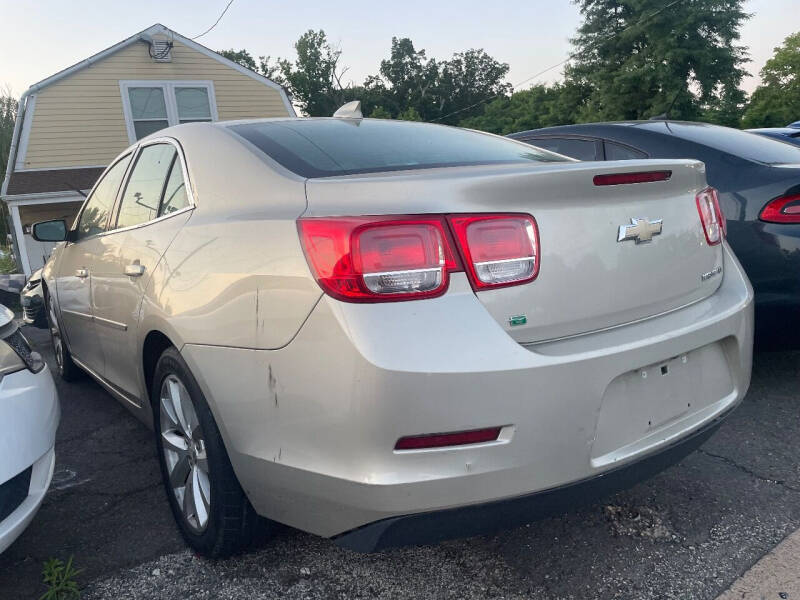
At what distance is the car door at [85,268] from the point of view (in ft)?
11.4

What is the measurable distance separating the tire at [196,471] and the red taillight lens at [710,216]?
1782 mm

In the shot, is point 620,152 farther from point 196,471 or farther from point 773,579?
point 196,471

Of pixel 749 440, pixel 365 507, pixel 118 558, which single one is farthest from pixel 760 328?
pixel 118 558

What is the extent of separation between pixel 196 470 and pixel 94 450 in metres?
1.50

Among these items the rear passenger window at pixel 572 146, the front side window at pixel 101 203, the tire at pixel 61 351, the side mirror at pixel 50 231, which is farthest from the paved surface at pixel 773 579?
Answer: the tire at pixel 61 351

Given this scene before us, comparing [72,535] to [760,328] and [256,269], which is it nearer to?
[256,269]

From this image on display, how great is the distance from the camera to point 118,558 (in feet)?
8.30

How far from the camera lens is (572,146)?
4.82 meters

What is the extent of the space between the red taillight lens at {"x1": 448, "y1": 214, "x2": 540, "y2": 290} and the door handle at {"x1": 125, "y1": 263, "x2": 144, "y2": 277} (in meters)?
1.46

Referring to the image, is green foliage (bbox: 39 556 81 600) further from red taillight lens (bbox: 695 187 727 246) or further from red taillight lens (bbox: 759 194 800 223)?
red taillight lens (bbox: 759 194 800 223)

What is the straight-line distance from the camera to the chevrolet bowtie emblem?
80.0 inches

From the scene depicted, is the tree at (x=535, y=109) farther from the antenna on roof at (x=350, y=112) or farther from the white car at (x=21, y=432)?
the white car at (x=21, y=432)

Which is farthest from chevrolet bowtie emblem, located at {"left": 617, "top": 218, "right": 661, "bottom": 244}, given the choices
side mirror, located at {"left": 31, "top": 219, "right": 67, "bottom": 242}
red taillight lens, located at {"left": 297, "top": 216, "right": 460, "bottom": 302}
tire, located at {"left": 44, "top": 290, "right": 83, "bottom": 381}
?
tire, located at {"left": 44, "top": 290, "right": 83, "bottom": 381}

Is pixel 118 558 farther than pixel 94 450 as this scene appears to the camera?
No
